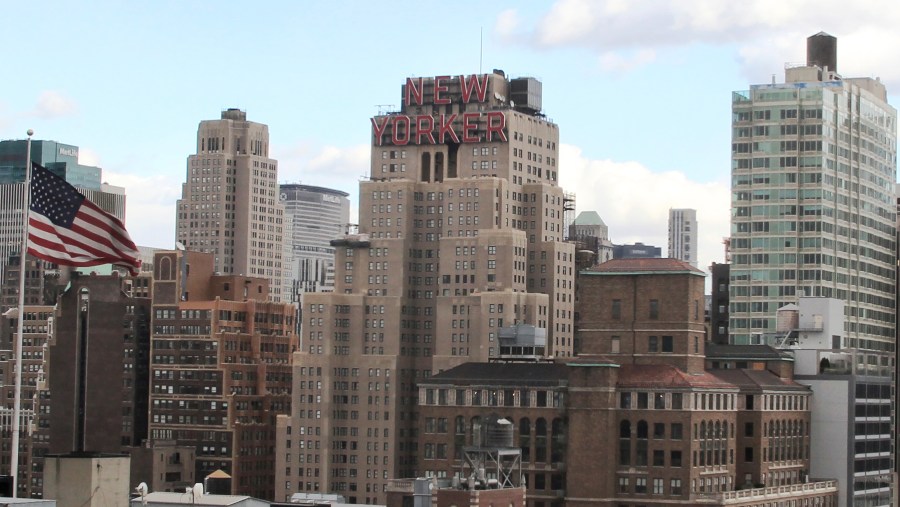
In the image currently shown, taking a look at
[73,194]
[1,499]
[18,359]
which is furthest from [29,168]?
[1,499]

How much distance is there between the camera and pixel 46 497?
89875 mm

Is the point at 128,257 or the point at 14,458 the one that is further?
the point at 128,257

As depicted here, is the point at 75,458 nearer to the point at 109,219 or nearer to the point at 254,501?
the point at 109,219

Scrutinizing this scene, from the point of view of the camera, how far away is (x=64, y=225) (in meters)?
98.9

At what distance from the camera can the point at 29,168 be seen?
9731cm

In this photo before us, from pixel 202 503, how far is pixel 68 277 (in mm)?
32991

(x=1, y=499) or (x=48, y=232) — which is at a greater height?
(x=48, y=232)

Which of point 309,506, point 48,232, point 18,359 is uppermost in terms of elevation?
point 48,232

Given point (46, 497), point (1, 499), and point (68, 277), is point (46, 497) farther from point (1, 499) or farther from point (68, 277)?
point (68, 277)

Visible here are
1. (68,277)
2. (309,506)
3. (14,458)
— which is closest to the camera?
(14,458)

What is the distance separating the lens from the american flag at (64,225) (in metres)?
98.4

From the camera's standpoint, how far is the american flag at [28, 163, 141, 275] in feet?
323

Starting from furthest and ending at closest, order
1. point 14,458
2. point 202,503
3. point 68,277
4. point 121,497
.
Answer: point 202,503 < point 68,277 < point 14,458 < point 121,497

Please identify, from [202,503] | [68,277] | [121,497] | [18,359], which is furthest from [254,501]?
[121,497]
